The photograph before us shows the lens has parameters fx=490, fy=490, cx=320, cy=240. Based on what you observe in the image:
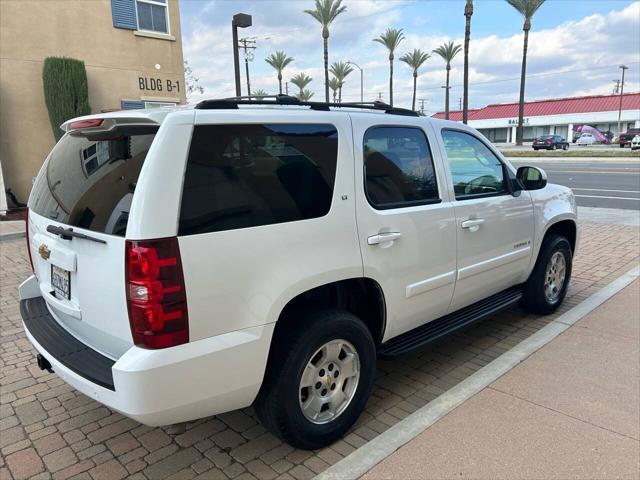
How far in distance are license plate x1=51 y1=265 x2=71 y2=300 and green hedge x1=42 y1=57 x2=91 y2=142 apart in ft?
33.8

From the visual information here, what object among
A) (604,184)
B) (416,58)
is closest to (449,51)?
(416,58)

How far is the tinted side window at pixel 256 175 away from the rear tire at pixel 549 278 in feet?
9.35

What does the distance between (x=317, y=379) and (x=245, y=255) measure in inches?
35.7

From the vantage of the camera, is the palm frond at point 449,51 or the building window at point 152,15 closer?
the building window at point 152,15

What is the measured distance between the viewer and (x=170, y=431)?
8.23 ft

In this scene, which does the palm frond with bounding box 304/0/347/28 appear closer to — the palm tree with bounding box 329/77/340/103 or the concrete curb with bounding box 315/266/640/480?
the palm tree with bounding box 329/77/340/103

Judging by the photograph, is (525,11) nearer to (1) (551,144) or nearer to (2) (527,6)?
(2) (527,6)

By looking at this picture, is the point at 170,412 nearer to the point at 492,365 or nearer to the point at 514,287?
the point at 492,365

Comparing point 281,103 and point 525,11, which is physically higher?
point 525,11

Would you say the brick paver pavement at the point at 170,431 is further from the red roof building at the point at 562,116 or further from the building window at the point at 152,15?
the red roof building at the point at 562,116

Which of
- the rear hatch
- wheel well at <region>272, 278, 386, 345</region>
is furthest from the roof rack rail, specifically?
wheel well at <region>272, 278, 386, 345</region>

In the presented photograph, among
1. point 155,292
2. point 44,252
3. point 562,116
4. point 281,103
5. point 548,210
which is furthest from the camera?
point 562,116

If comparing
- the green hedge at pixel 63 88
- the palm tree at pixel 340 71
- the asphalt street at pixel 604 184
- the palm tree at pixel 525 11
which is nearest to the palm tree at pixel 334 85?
the palm tree at pixel 340 71

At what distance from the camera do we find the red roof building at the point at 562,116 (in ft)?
192
